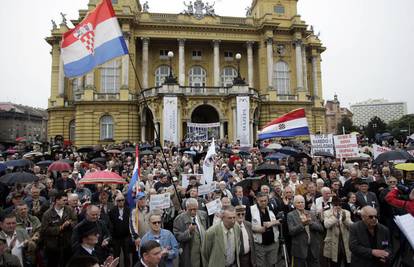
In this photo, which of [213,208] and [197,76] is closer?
[213,208]

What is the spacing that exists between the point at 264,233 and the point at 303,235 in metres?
0.85

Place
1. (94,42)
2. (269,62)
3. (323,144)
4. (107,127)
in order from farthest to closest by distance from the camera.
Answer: (269,62) → (107,127) → (323,144) → (94,42)

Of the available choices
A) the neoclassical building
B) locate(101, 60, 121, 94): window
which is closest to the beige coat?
the neoclassical building

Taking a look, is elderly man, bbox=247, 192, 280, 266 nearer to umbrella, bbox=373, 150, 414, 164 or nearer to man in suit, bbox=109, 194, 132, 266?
man in suit, bbox=109, 194, 132, 266

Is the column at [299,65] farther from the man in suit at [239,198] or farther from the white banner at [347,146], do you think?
the man in suit at [239,198]

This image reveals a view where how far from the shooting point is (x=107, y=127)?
127 feet

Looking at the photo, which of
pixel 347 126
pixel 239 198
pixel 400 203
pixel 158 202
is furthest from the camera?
pixel 347 126

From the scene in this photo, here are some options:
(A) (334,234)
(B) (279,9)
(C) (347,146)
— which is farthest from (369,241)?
(B) (279,9)

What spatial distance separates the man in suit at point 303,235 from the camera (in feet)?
23.4

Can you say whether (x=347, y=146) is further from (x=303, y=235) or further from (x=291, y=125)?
(x=303, y=235)

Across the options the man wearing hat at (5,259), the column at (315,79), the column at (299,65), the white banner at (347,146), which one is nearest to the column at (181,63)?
the column at (299,65)

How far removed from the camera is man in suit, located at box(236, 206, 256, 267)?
662cm

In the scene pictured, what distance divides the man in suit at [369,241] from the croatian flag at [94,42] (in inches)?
267

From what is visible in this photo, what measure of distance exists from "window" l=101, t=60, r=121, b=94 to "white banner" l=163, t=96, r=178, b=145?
10148 millimetres
